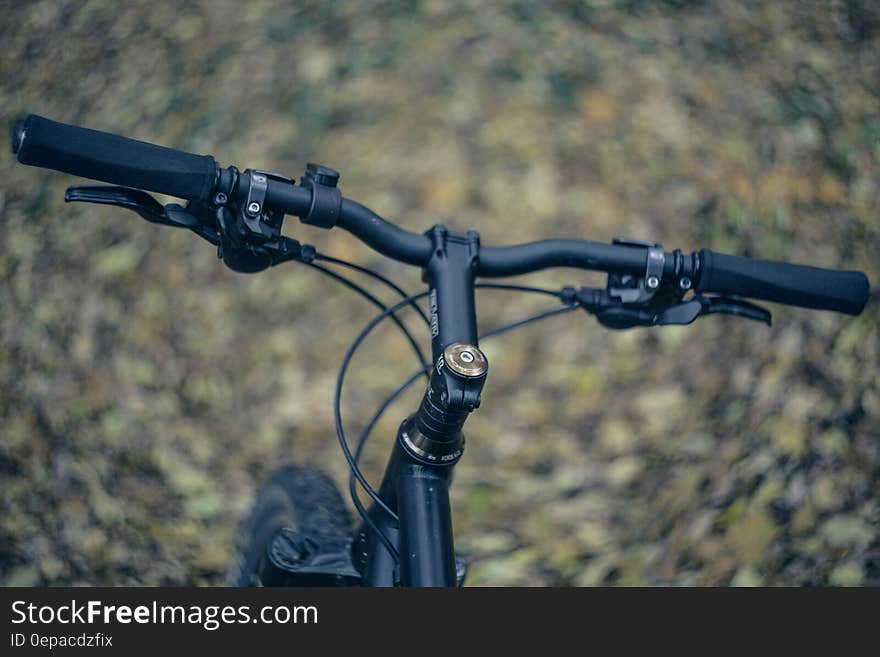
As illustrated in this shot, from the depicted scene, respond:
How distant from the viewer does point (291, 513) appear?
227cm

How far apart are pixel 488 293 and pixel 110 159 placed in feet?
6.76

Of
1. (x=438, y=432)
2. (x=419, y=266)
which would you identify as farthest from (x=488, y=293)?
(x=438, y=432)

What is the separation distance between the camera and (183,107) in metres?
3.57

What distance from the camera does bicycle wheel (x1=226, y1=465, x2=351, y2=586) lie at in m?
2.21

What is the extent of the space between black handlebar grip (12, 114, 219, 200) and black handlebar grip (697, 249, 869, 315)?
94 centimetres

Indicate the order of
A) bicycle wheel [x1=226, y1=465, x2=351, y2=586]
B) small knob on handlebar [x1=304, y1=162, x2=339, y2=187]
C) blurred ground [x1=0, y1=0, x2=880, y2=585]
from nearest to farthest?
small knob on handlebar [x1=304, y1=162, x2=339, y2=187]
bicycle wheel [x1=226, y1=465, x2=351, y2=586]
blurred ground [x1=0, y1=0, x2=880, y2=585]

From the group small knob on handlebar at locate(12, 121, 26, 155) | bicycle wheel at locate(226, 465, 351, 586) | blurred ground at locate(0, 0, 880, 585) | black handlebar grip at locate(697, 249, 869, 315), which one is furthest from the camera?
blurred ground at locate(0, 0, 880, 585)

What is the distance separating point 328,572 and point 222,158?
6.69ft

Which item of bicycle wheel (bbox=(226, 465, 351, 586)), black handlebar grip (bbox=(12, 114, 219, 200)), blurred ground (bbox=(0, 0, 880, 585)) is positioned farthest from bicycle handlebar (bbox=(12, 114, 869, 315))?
blurred ground (bbox=(0, 0, 880, 585))

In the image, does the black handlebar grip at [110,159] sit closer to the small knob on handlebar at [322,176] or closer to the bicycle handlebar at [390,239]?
the bicycle handlebar at [390,239]

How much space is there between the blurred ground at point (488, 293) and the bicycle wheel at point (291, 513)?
1.88ft

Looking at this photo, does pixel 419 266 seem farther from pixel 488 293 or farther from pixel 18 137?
pixel 488 293

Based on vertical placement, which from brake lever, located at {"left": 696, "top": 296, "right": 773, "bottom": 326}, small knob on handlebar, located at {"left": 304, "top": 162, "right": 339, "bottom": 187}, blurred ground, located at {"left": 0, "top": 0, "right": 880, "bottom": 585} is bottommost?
brake lever, located at {"left": 696, "top": 296, "right": 773, "bottom": 326}

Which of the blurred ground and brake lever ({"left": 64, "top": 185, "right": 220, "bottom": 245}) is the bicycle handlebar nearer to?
brake lever ({"left": 64, "top": 185, "right": 220, "bottom": 245})
